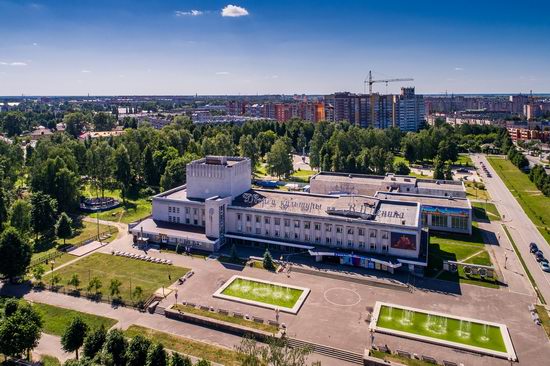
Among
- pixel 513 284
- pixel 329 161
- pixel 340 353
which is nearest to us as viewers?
pixel 340 353

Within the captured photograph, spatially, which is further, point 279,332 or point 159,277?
point 159,277

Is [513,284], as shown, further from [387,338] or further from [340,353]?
[340,353]

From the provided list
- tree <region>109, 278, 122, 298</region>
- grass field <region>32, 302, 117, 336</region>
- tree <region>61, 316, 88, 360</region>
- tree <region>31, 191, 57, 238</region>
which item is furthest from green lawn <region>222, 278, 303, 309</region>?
tree <region>31, 191, 57, 238</region>

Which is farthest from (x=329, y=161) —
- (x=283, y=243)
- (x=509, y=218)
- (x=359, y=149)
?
(x=283, y=243)

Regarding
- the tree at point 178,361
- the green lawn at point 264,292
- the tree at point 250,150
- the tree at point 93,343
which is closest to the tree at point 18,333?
the tree at point 93,343

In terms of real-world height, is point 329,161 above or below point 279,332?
above

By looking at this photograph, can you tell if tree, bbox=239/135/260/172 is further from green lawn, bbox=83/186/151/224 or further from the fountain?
the fountain

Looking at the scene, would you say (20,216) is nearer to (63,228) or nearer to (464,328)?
(63,228)

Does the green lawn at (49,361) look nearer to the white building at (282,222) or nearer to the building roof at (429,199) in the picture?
the white building at (282,222)
